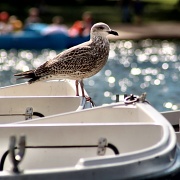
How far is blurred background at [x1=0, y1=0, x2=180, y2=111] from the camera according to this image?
27766 mm

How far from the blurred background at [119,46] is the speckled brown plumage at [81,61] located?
11.1 m

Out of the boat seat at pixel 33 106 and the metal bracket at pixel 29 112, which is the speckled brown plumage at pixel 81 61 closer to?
the boat seat at pixel 33 106

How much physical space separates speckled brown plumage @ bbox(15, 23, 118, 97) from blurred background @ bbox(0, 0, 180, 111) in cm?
1114

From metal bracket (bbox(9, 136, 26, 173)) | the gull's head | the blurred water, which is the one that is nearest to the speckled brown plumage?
the gull's head

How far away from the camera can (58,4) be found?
5944cm

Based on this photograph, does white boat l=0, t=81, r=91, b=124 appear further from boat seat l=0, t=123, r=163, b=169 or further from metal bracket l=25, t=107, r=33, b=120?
boat seat l=0, t=123, r=163, b=169

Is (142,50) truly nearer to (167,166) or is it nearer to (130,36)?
(130,36)

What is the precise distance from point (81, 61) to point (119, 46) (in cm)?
2783

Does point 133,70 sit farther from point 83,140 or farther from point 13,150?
point 13,150

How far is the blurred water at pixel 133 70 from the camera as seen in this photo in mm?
26000

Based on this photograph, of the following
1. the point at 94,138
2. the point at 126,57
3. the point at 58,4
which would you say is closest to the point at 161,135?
the point at 94,138

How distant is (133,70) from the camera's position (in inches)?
1273

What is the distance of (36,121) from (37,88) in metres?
2.72

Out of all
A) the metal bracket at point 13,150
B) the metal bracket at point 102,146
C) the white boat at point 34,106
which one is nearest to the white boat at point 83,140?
the metal bracket at point 102,146
